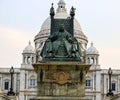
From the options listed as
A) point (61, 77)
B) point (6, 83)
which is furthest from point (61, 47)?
point (6, 83)

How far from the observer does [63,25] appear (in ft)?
101

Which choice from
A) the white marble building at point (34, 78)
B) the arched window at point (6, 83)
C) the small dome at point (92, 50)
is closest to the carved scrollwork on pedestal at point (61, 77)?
the white marble building at point (34, 78)

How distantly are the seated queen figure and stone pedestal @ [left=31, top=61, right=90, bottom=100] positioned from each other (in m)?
0.66

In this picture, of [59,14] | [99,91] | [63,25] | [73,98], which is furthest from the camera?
[59,14]

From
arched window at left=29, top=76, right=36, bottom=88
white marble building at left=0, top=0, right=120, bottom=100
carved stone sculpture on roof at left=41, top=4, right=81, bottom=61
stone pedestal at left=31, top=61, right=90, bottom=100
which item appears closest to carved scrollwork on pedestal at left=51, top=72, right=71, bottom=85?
stone pedestal at left=31, top=61, right=90, bottom=100

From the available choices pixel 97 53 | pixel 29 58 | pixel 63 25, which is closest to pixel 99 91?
pixel 97 53

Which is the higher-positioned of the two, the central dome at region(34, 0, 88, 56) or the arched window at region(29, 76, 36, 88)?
the central dome at region(34, 0, 88, 56)

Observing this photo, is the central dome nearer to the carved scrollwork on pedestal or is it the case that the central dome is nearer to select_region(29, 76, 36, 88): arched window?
select_region(29, 76, 36, 88): arched window

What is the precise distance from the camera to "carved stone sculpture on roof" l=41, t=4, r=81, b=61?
96.9ft

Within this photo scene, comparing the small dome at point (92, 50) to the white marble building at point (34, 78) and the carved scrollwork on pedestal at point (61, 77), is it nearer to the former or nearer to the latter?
the white marble building at point (34, 78)

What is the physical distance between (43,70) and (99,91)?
5396 cm

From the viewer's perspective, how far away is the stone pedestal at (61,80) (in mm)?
28859

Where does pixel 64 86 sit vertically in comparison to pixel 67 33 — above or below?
below

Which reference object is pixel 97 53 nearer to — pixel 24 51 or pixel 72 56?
pixel 24 51
